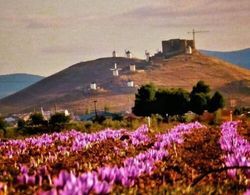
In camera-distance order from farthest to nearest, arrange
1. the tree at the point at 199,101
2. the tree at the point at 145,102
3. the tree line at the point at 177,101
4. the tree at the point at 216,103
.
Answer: the tree at the point at 145,102 → the tree at the point at 216,103 → the tree line at the point at 177,101 → the tree at the point at 199,101

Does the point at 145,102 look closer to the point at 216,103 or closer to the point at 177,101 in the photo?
the point at 177,101

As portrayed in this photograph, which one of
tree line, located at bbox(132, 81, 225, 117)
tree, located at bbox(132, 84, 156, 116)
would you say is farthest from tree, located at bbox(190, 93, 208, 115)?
tree, located at bbox(132, 84, 156, 116)

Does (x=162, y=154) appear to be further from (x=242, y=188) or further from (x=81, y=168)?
(x=242, y=188)

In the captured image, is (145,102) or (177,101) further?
(145,102)

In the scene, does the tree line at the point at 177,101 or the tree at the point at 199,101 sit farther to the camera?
the tree line at the point at 177,101

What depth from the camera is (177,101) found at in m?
141

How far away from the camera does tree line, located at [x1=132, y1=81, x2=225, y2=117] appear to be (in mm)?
134750

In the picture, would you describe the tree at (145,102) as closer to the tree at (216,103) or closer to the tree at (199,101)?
the tree at (199,101)

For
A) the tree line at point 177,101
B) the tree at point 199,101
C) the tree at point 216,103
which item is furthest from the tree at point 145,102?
the tree at point 216,103

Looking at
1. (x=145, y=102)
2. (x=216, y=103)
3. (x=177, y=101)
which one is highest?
(x=177, y=101)

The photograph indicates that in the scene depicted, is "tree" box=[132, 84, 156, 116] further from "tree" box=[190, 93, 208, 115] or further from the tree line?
"tree" box=[190, 93, 208, 115]

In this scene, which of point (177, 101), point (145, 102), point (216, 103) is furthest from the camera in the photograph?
point (145, 102)

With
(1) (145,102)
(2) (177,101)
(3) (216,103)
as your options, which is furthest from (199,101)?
(1) (145,102)

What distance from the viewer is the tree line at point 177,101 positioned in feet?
442
